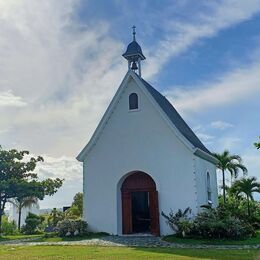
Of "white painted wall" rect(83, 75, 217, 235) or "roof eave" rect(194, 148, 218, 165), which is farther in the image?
"roof eave" rect(194, 148, 218, 165)

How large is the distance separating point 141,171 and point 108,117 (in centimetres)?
349

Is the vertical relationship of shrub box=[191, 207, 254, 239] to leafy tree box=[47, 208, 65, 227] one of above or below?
below

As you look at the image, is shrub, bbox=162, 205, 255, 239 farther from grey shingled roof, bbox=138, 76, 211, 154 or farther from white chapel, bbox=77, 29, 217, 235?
grey shingled roof, bbox=138, 76, 211, 154

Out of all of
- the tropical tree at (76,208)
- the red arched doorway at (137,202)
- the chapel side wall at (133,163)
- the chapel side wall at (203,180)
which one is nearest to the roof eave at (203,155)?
the chapel side wall at (203,180)

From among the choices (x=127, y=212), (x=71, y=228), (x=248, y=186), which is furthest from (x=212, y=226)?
(x=248, y=186)

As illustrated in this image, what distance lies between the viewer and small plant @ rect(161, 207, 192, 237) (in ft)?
58.1

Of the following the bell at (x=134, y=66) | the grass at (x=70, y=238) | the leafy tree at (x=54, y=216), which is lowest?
the grass at (x=70, y=238)

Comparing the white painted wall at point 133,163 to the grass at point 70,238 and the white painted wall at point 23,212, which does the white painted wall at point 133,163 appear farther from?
the white painted wall at point 23,212

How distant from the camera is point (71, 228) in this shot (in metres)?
20.6

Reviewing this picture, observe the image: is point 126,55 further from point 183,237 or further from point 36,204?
point 36,204

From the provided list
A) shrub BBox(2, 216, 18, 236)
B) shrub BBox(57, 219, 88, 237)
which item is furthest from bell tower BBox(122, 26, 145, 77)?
shrub BBox(2, 216, 18, 236)

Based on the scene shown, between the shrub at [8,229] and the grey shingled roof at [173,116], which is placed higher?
the grey shingled roof at [173,116]

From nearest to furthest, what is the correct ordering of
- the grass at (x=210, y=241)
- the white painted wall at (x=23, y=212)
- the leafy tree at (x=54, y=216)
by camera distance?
1. the grass at (x=210, y=241)
2. the leafy tree at (x=54, y=216)
3. the white painted wall at (x=23, y=212)

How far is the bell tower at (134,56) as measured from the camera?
77.8 ft
